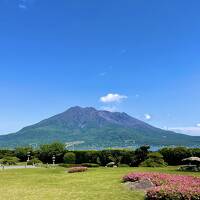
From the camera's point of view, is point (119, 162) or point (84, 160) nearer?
point (119, 162)

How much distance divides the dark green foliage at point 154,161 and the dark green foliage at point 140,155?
194cm

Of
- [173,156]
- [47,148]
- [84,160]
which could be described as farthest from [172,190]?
[47,148]

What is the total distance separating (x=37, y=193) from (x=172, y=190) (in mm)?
7411

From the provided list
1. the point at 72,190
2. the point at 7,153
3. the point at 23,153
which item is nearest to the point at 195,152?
the point at 23,153

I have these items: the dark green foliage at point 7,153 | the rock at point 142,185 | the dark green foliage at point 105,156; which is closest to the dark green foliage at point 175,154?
the dark green foliage at point 105,156

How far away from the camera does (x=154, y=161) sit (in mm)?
45281

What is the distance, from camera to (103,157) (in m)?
55.5

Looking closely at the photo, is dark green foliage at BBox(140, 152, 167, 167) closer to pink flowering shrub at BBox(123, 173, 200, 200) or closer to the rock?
the rock

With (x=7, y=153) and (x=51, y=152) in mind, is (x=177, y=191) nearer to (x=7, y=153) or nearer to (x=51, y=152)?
(x=51, y=152)

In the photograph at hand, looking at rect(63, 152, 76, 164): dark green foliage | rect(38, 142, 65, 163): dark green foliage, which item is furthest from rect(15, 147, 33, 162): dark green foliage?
rect(63, 152, 76, 164): dark green foliage

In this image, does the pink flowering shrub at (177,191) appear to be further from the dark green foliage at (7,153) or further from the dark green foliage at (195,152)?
the dark green foliage at (7,153)

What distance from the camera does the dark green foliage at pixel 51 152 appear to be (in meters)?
61.0

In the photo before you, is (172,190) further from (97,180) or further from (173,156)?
(173,156)

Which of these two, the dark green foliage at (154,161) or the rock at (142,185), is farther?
the dark green foliage at (154,161)
